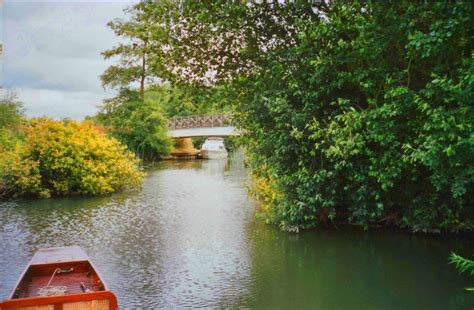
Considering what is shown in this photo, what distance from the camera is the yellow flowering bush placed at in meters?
19.0

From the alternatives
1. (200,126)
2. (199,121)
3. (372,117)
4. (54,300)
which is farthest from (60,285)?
(199,121)

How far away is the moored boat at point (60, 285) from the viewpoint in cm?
639

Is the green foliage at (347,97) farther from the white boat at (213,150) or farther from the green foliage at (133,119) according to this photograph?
the white boat at (213,150)

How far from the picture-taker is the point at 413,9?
28.4ft

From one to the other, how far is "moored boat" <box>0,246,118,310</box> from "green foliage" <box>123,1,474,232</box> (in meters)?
5.54

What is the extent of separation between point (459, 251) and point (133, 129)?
91.0ft

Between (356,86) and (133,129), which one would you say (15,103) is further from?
(356,86)

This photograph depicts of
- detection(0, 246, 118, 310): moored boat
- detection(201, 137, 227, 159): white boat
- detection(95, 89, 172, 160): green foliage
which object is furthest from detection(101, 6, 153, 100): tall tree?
detection(0, 246, 118, 310): moored boat

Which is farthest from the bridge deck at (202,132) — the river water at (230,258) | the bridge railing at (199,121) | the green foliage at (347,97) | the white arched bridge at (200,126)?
the green foliage at (347,97)

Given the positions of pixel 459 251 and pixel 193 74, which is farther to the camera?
pixel 193 74

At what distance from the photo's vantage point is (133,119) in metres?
35.7

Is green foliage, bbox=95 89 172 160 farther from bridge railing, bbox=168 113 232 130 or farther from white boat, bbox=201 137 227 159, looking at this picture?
white boat, bbox=201 137 227 159

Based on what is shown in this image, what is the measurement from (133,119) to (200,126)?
7.68m

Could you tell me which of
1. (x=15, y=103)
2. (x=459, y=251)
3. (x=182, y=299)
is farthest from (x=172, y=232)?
(x=15, y=103)
